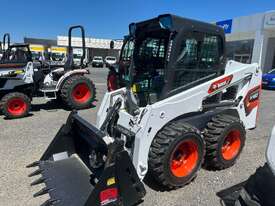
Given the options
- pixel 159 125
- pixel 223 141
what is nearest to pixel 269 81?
pixel 223 141

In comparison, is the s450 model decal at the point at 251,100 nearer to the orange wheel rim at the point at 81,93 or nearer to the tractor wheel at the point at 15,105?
the orange wheel rim at the point at 81,93

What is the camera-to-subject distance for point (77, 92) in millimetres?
8562

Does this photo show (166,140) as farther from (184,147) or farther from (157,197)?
(157,197)

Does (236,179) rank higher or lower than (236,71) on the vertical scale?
lower

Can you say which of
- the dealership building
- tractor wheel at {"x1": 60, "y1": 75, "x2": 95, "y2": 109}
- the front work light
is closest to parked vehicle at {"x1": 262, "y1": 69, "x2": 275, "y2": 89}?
the dealership building

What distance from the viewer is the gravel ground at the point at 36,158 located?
10.8 ft

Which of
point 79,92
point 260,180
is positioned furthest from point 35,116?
point 260,180

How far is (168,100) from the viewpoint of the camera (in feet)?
11.3

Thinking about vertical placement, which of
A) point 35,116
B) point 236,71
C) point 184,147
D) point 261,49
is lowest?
point 35,116

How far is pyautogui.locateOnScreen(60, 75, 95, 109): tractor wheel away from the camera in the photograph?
8133 mm

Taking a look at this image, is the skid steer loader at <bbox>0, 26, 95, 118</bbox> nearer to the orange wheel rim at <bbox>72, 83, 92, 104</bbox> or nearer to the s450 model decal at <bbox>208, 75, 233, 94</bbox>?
the orange wheel rim at <bbox>72, 83, 92, 104</bbox>

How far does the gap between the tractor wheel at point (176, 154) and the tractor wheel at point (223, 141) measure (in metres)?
0.31

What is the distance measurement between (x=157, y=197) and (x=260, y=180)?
1446 millimetres

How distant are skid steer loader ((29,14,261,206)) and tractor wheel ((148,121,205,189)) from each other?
0.04 feet
